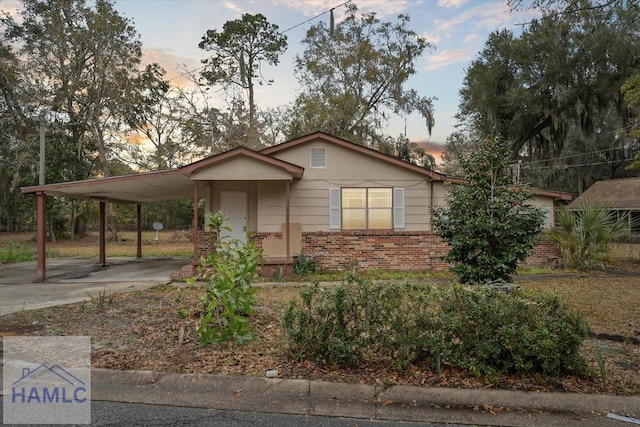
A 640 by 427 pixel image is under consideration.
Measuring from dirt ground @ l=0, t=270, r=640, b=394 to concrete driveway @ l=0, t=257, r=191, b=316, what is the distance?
40.3 inches

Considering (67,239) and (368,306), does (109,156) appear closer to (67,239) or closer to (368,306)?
(67,239)

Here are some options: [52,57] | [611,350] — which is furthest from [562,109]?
[52,57]

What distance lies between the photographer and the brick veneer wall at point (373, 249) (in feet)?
35.7

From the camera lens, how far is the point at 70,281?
31.7 ft

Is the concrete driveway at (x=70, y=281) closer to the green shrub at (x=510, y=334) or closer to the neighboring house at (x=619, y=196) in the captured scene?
the green shrub at (x=510, y=334)

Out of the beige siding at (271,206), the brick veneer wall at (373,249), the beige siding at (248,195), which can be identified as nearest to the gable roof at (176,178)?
the beige siding at (248,195)

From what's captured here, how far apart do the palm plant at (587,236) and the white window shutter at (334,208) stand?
621 cm

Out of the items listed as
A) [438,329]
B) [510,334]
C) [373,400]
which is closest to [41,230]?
[373,400]

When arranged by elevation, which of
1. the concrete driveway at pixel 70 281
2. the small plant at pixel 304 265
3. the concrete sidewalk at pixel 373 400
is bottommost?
the concrete driveway at pixel 70 281

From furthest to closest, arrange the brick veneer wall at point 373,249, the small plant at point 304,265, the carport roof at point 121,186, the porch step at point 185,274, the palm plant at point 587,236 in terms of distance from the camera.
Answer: the brick veneer wall at point 373,249 → the palm plant at point 587,236 → the small plant at point 304,265 → the porch step at point 185,274 → the carport roof at point 121,186

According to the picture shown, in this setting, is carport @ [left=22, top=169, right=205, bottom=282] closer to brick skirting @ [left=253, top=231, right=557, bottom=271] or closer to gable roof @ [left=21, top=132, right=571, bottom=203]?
gable roof @ [left=21, top=132, right=571, bottom=203]

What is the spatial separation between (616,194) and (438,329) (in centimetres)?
2403

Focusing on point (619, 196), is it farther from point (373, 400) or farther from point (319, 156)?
point (373, 400)

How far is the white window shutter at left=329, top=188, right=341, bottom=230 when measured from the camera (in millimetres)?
11680
